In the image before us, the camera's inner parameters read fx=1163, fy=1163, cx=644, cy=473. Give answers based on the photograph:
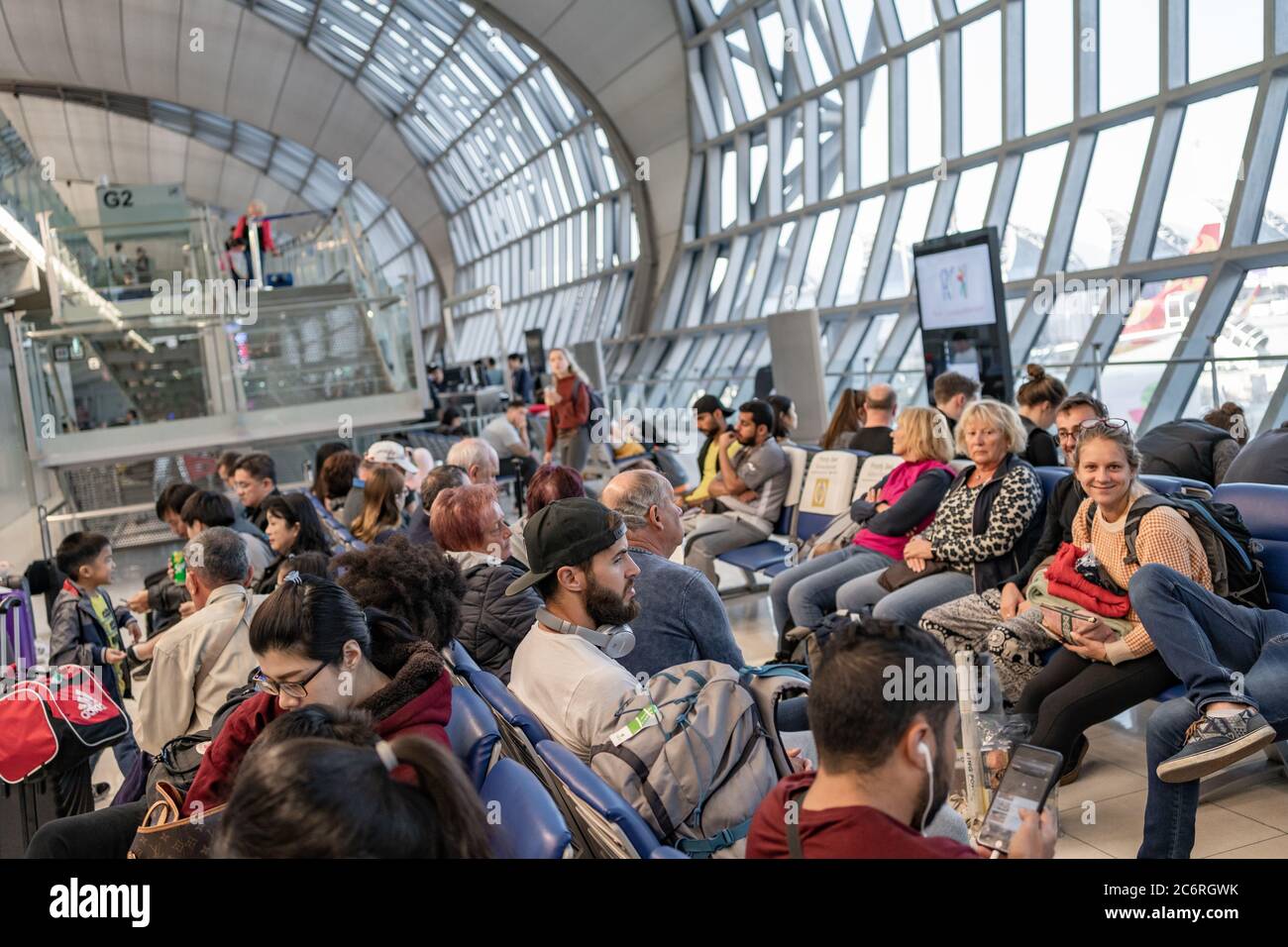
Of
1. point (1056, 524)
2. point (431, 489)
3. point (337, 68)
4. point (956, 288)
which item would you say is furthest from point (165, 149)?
point (1056, 524)

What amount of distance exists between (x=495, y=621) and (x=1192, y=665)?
7.19ft

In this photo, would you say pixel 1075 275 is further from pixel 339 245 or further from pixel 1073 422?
pixel 339 245

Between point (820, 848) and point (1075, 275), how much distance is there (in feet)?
35.3

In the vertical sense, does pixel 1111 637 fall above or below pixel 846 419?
below

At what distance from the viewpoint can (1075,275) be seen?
11.5 meters

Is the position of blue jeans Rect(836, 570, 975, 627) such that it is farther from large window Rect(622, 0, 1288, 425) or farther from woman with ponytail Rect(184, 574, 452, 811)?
large window Rect(622, 0, 1288, 425)

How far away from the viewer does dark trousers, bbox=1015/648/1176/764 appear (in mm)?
3768

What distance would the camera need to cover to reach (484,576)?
4.14m

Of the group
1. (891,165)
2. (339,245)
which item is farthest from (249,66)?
(891,165)

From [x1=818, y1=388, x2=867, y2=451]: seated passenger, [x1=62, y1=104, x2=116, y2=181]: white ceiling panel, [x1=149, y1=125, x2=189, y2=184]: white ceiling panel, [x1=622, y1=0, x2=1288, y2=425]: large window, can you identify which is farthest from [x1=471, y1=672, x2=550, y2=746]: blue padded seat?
[x1=149, y1=125, x2=189, y2=184]: white ceiling panel

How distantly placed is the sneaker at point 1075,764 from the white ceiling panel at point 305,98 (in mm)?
34098

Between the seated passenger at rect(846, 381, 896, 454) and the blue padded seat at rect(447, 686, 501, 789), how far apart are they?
16.0 ft

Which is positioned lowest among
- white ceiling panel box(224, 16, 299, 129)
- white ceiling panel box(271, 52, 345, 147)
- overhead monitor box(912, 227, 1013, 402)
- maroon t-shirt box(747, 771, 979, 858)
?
maroon t-shirt box(747, 771, 979, 858)

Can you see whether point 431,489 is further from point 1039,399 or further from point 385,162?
point 385,162
